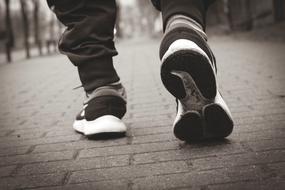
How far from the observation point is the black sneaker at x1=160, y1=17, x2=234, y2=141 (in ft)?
5.12

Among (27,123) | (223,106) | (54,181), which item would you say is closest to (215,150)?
(223,106)

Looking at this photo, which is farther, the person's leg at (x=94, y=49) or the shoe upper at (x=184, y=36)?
the person's leg at (x=94, y=49)

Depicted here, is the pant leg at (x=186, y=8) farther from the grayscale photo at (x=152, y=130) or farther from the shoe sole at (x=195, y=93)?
the shoe sole at (x=195, y=93)

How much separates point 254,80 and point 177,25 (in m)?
2.52

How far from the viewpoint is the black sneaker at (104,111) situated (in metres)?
1.98

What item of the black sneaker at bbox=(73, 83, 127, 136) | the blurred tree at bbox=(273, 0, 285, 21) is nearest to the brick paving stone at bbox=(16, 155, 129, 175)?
the black sneaker at bbox=(73, 83, 127, 136)

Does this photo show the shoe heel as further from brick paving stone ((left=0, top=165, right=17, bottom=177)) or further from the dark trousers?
brick paving stone ((left=0, top=165, right=17, bottom=177))

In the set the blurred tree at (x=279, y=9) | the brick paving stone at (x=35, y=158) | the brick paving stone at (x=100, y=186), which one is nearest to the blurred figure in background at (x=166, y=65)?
the brick paving stone at (x=35, y=158)

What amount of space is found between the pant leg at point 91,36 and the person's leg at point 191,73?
0.40 metres

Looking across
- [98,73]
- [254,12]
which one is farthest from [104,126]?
[254,12]

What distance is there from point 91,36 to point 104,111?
0.36 metres

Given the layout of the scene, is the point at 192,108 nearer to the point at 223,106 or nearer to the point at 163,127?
the point at 223,106

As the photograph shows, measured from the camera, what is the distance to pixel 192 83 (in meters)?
1.62

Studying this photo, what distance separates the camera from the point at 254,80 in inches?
159
